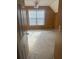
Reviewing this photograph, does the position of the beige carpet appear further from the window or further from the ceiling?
the ceiling

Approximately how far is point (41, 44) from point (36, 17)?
37cm

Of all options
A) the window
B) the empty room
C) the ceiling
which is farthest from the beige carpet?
the ceiling

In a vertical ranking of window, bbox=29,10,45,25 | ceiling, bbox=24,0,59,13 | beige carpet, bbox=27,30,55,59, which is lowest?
beige carpet, bbox=27,30,55,59

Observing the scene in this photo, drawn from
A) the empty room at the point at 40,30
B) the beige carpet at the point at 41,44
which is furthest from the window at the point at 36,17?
the beige carpet at the point at 41,44

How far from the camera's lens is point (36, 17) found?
1.74 meters

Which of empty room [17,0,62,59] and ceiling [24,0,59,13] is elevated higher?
ceiling [24,0,59,13]

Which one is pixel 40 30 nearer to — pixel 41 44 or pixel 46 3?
pixel 41 44

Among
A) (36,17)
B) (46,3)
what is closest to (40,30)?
(36,17)

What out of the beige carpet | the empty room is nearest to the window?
the empty room

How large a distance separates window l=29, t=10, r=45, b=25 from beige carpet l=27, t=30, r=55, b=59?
0.12 meters

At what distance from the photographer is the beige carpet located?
1.72 meters

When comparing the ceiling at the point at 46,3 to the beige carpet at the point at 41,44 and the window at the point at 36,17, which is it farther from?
the beige carpet at the point at 41,44
